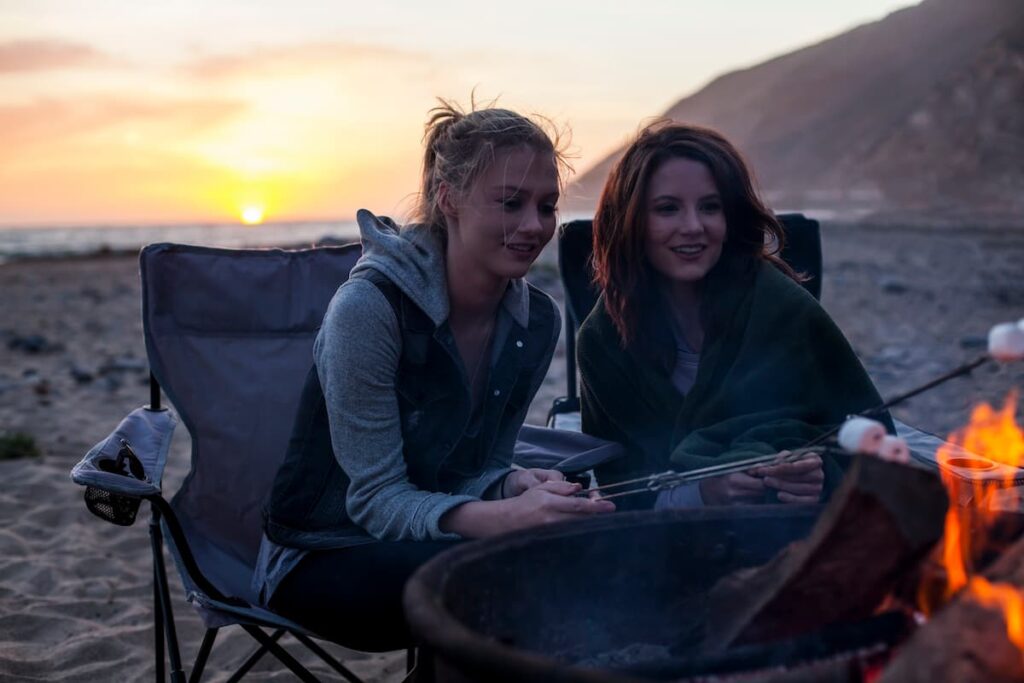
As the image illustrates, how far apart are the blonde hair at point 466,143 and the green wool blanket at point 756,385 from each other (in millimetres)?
690

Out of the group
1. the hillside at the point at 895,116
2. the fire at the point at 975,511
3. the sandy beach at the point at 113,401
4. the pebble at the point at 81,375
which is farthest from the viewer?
the hillside at the point at 895,116

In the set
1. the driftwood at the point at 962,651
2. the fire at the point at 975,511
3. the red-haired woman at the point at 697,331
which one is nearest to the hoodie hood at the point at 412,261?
the red-haired woman at the point at 697,331

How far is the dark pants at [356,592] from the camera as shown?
1832 mm

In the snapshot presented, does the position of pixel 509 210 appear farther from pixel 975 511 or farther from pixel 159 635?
pixel 159 635

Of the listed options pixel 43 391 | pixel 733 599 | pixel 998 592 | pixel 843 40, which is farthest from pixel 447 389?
pixel 843 40

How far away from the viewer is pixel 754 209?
8.27ft

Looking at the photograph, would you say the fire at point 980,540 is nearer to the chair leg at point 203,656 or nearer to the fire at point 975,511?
the fire at point 975,511

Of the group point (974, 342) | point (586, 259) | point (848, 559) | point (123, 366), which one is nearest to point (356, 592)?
point (848, 559)

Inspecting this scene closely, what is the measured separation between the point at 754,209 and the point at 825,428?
0.63m

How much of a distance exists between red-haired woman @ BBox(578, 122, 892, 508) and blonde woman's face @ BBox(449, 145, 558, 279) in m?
0.54

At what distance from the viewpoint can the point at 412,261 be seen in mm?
2041

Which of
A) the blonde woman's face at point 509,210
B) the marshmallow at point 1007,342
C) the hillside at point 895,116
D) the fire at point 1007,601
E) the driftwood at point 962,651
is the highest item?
the hillside at point 895,116

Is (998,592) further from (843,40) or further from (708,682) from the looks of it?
(843,40)

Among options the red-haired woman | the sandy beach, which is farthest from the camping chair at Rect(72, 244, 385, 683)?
the red-haired woman
